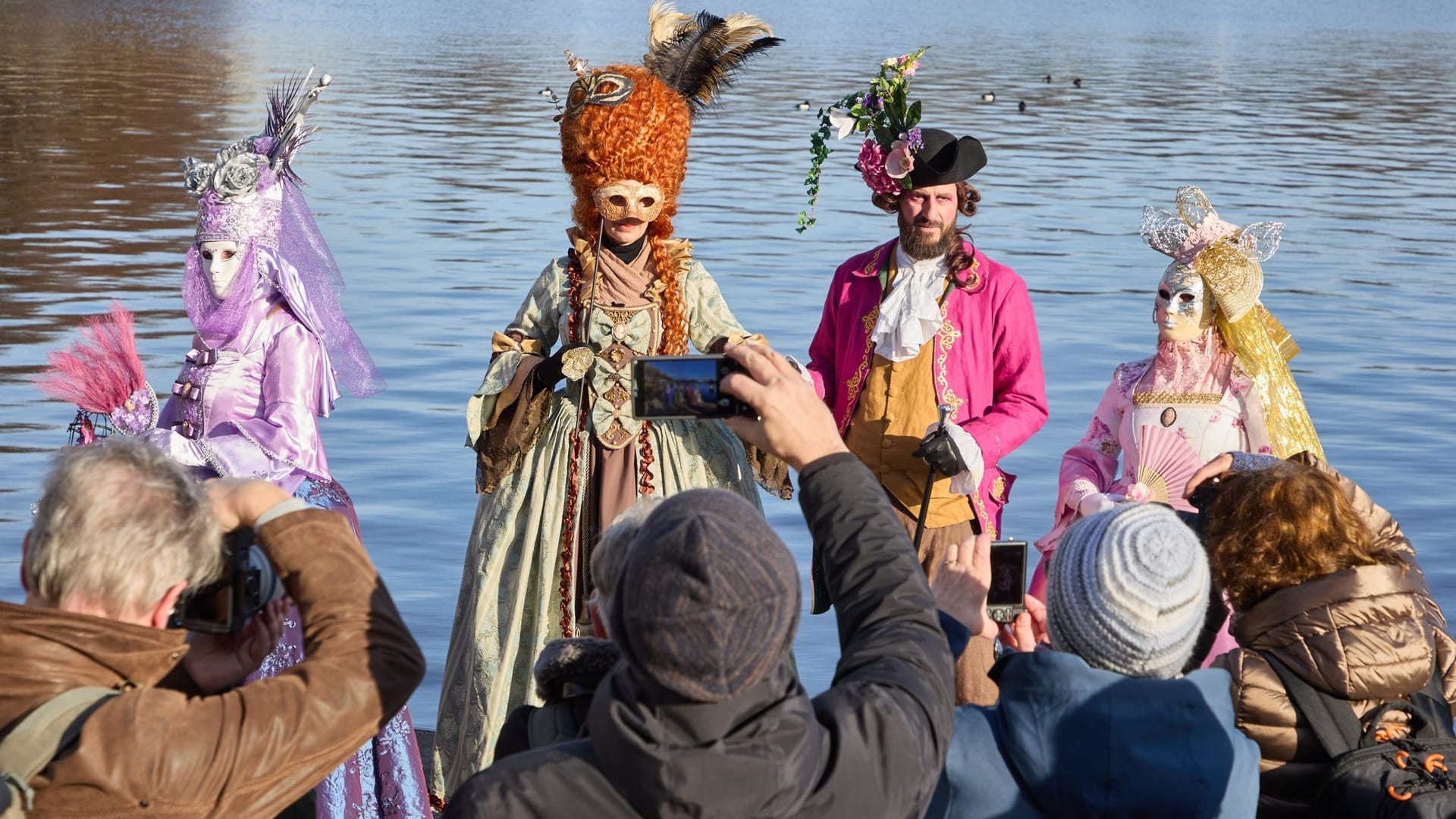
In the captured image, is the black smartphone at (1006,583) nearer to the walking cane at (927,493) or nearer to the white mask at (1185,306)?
the walking cane at (927,493)

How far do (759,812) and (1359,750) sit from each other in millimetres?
1276

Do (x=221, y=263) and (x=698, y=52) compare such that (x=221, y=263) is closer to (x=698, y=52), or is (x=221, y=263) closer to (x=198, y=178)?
(x=198, y=178)

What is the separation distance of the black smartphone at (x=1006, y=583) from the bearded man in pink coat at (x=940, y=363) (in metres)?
1.56

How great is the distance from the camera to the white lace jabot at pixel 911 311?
439cm

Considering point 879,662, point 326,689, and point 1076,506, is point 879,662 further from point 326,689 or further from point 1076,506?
point 1076,506

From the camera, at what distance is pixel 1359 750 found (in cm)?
277

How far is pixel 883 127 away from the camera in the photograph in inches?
185

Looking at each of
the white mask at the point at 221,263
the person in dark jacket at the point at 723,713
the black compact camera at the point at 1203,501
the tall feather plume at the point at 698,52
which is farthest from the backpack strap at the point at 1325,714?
the white mask at the point at 221,263

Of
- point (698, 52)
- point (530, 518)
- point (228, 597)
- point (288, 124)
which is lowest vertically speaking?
point (530, 518)

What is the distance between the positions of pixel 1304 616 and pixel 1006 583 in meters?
0.49

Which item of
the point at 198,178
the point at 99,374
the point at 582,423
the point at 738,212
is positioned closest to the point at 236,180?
the point at 198,178

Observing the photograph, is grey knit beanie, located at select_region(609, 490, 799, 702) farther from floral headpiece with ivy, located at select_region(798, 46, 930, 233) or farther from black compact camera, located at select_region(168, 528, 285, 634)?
floral headpiece with ivy, located at select_region(798, 46, 930, 233)

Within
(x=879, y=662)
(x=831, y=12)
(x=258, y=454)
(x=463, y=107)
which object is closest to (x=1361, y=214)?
(x=463, y=107)

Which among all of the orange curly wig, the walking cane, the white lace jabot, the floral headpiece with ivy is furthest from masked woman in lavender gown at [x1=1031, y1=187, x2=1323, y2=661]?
the orange curly wig
